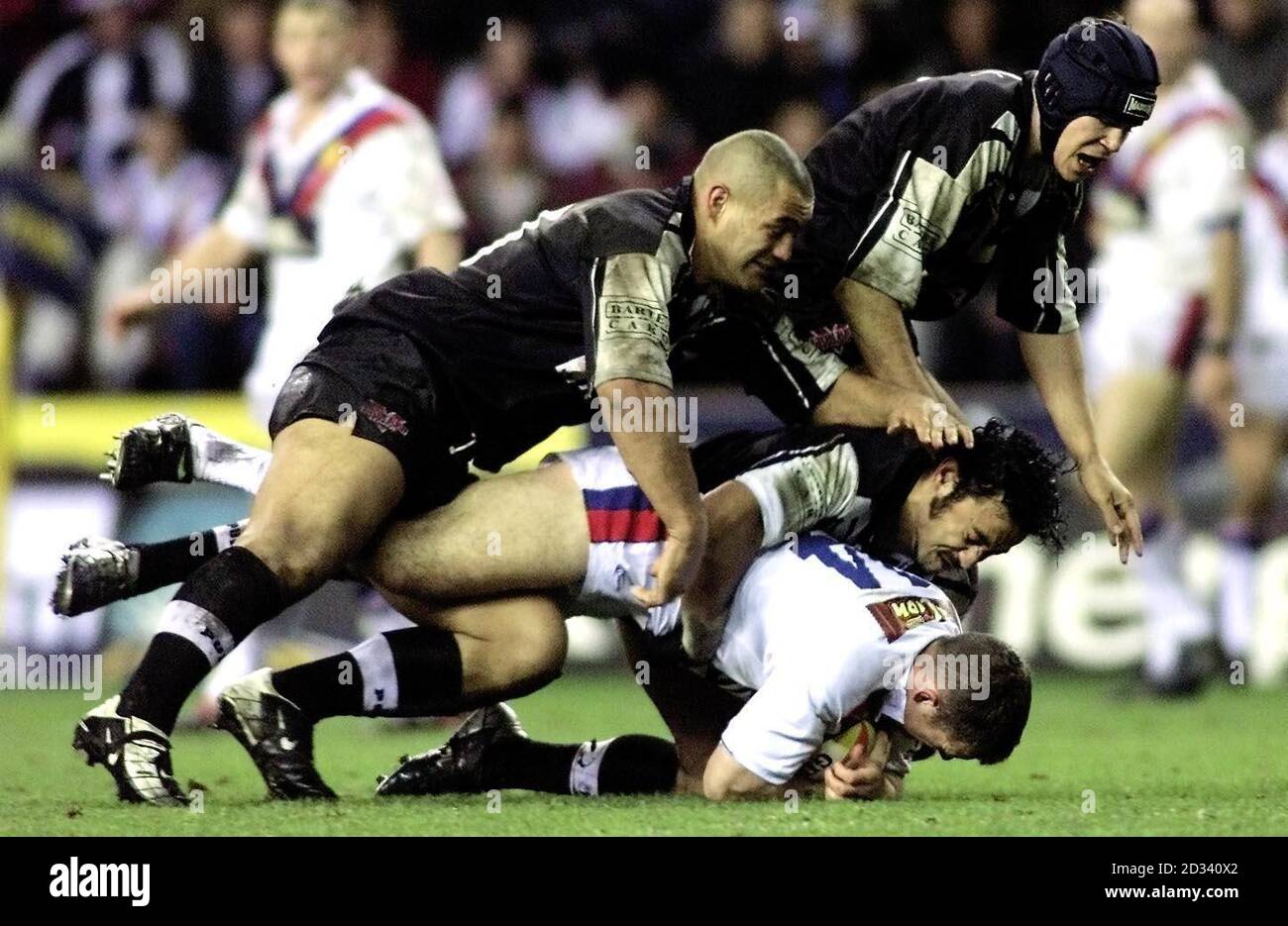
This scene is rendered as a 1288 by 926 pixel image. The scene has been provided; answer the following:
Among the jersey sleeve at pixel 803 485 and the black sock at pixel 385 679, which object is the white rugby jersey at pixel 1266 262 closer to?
the jersey sleeve at pixel 803 485

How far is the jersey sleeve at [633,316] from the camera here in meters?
5.11

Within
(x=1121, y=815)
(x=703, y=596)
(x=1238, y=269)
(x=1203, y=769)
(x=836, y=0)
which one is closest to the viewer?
(x=1121, y=815)

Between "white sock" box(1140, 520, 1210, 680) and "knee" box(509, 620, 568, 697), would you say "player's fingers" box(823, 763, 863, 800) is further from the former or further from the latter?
"white sock" box(1140, 520, 1210, 680)

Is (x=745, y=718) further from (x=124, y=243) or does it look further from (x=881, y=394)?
(x=124, y=243)

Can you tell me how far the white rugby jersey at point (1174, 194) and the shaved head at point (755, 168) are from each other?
432 cm

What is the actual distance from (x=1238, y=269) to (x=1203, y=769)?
357cm

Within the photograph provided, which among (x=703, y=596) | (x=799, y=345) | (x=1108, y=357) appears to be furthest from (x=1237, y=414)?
(x=703, y=596)

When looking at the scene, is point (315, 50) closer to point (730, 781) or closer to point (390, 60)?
point (730, 781)

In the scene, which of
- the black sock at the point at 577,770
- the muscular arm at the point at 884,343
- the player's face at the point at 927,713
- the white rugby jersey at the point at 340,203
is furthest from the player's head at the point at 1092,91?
the white rugby jersey at the point at 340,203

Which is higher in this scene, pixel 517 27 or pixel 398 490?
pixel 517 27

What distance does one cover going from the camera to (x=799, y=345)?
595cm

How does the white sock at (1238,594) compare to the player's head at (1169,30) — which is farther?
the white sock at (1238,594)

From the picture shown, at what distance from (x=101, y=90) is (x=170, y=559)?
7578 millimetres

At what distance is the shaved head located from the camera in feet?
17.4
